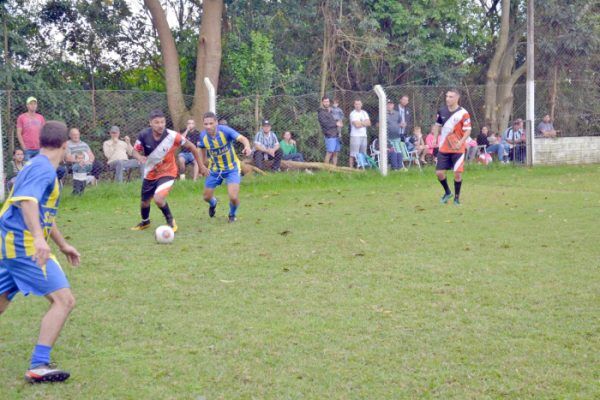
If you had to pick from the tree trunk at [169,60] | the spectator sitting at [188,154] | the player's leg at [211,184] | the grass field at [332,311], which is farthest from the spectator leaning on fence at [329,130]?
the player's leg at [211,184]

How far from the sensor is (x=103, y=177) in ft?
54.6

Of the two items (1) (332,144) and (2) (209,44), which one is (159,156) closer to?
(1) (332,144)

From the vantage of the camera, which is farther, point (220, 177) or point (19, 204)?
point (220, 177)

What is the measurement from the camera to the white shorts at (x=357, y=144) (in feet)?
61.2

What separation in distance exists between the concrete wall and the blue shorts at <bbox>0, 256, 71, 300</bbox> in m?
17.8

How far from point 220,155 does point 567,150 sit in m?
13.0

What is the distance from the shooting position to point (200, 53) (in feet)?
68.1

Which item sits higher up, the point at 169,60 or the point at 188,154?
the point at 169,60

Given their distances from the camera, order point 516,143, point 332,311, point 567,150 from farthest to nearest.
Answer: point 567,150 → point 516,143 → point 332,311

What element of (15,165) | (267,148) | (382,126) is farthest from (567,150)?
(15,165)

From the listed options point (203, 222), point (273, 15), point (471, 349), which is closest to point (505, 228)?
point (203, 222)

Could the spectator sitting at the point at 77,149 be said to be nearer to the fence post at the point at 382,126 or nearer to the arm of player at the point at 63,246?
the fence post at the point at 382,126

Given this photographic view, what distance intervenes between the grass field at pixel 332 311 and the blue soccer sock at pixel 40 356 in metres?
0.15

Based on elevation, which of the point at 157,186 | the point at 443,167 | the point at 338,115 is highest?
the point at 338,115
